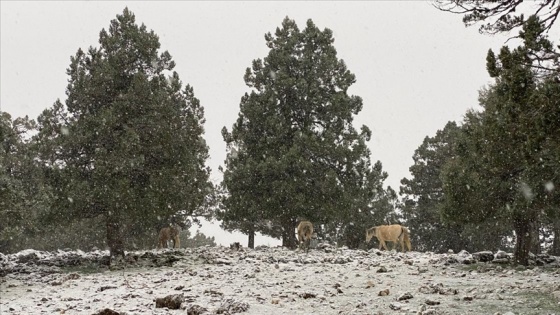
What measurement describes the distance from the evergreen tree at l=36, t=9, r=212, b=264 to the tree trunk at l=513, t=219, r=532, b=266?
13.1 meters

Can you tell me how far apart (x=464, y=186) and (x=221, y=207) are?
17820 mm

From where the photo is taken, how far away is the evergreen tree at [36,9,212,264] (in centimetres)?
2200

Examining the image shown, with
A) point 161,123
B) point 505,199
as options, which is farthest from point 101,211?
point 505,199

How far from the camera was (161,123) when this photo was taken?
23297 millimetres

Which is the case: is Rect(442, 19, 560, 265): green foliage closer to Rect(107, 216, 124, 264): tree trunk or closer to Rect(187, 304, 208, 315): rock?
Rect(187, 304, 208, 315): rock

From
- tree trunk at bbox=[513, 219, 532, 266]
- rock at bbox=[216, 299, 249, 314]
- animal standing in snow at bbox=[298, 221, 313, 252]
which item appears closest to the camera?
rock at bbox=[216, 299, 249, 314]

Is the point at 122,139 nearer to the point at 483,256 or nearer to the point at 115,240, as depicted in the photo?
the point at 115,240

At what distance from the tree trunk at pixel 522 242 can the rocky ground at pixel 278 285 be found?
516 millimetres

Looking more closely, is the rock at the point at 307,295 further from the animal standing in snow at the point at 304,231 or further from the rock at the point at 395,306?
the animal standing in snow at the point at 304,231

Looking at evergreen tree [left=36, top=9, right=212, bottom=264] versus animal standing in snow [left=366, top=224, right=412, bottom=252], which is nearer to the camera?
evergreen tree [left=36, top=9, right=212, bottom=264]

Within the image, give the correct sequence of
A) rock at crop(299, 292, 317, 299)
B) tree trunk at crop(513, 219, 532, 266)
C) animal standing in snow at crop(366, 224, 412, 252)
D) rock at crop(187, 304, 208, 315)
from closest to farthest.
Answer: rock at crop(187, 304, 208, 315) → rock at crop(299, 292, 317, 299) → tree trunk at crop(513, 219, 532, 266) → animal standing in snow at crop(366, 224, 412, 252)

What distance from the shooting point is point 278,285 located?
14.0 metres

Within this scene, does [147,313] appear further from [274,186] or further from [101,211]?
[274,186]

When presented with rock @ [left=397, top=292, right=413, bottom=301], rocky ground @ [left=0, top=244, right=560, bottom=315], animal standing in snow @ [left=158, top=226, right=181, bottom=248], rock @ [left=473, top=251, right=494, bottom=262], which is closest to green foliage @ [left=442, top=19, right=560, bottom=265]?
rock @ [left=473, top=251, right=494, bottom=262]
